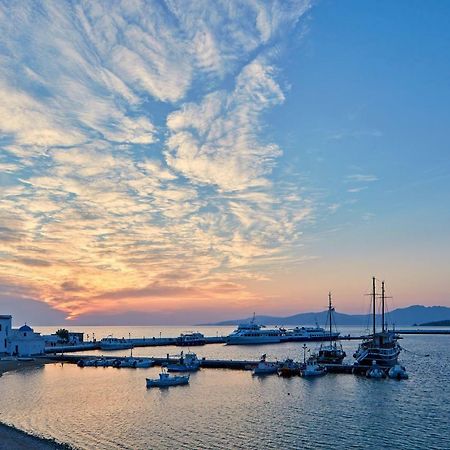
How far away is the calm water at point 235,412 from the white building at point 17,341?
3057 cm

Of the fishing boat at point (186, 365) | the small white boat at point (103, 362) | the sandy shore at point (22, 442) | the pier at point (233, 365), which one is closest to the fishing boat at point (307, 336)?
the pier at point (233, 365)

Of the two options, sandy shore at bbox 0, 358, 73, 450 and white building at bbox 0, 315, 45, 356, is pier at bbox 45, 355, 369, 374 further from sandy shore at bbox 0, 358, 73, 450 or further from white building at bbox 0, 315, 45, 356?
sandy shore at bbox 0, 358, 73, 450

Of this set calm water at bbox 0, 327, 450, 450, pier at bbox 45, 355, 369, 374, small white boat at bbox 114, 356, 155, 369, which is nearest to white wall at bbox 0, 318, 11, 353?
pier at bbox 45, 355, 369, 374

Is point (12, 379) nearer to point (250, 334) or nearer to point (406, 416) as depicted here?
point (406, 416)

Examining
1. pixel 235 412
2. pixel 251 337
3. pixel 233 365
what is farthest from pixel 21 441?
pixel 251 337

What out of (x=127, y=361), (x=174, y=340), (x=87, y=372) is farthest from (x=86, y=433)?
(x=174, y=340)

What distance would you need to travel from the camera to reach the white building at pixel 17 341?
10294 cm

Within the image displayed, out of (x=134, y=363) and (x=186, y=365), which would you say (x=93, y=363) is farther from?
(x=186, y=365)

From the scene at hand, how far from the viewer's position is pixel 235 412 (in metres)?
48.8

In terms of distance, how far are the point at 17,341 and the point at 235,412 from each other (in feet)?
237

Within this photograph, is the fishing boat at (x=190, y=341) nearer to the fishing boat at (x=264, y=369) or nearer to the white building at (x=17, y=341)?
the white building at (x=17, y=341)

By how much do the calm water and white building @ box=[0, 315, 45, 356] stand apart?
100ft

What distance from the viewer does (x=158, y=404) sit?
53844 mm

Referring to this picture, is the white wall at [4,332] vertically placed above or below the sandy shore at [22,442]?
above
